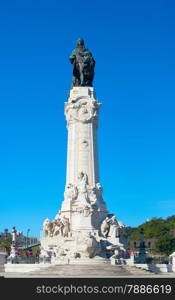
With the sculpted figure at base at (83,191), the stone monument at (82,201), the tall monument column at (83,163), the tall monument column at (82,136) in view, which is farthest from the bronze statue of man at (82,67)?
the sculpted figure at base at (83,191)

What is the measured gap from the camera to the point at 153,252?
108625 mm

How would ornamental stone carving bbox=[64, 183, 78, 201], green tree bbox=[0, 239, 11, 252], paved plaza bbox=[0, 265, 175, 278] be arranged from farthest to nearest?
green tree bbox=[0, 239, 11, 252] < ornamental stone carving bbox=[64, 183, 78, 201] < paved plaza bbox=[0, 265, 175, 278]

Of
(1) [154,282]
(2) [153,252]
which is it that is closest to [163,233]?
(2) [153,252]

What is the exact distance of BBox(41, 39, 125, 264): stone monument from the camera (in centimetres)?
4669

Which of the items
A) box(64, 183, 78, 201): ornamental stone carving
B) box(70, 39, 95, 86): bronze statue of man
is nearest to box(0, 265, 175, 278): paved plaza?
box(64, 183, 78, 201): ornamental stone carving

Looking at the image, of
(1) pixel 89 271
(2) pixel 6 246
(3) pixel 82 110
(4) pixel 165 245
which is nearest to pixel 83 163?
(3) pixel 82 110

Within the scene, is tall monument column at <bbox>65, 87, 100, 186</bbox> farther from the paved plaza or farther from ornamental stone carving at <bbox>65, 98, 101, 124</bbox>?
the paved plaza

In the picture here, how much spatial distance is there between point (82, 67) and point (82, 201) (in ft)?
53.2

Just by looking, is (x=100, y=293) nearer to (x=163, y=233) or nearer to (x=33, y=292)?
(x=33, y=292)

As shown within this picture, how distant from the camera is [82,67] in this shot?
57.8 meters


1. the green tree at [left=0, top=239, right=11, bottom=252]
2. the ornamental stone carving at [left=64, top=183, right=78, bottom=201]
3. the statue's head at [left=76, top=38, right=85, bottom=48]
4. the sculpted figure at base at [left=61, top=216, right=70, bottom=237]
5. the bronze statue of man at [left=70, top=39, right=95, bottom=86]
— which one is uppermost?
the statue's head at [left=76, top=38, right=85, bottom=48]

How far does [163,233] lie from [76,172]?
217ft

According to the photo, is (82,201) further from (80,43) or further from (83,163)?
(80,43)

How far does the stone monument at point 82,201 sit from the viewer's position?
46.7 meters
